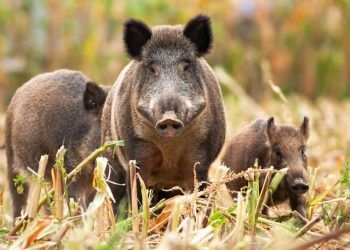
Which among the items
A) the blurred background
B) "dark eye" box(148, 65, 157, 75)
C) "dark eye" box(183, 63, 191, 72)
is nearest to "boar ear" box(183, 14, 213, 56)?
"dark eye" box(183, 63, 191, 72)

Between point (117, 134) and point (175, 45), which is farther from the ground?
point (175, 45)

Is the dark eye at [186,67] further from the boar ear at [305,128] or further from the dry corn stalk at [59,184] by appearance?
the boar ear at [305,128]

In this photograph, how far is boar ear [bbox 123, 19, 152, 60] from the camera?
266 inches

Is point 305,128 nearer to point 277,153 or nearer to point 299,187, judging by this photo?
point 277,153

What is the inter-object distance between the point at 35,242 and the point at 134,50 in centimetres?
235

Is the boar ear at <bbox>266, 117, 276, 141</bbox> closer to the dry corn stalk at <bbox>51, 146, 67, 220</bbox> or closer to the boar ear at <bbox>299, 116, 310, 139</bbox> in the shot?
the boar ear at <bbox>299, 116, 310, 139</bbox>

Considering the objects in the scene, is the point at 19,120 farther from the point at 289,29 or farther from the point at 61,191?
the point at 289,29

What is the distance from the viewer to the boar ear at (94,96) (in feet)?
28.1

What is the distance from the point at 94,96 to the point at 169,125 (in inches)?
109

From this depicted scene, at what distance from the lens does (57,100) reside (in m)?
8.89

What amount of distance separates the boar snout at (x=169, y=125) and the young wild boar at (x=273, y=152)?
66.7 inches

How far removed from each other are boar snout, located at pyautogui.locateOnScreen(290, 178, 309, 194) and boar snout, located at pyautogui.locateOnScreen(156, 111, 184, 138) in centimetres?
154

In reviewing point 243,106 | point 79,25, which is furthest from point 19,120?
point 79,25

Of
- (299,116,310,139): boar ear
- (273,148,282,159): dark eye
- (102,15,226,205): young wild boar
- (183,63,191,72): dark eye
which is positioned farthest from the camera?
(299,116,310,139): boar ear
